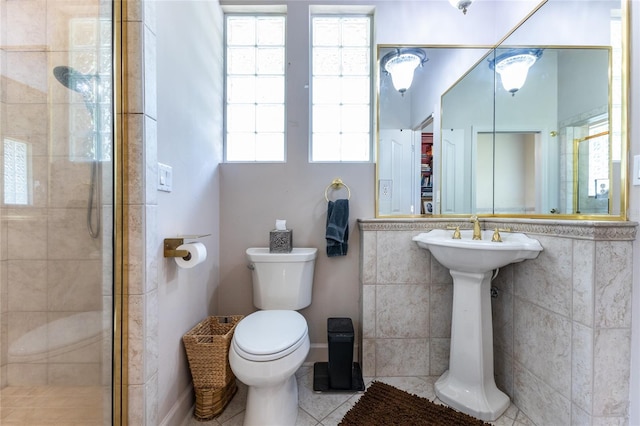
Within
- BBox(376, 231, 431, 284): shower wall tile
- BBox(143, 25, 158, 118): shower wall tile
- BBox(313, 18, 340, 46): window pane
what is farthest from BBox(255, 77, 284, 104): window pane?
BBox(376, 231, 431, 284): shower wall tile

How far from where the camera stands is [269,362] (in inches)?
41.3

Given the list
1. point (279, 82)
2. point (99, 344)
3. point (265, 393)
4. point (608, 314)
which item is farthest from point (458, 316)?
point (279, 82)

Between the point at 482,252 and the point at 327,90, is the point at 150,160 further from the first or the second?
the point at 482,252

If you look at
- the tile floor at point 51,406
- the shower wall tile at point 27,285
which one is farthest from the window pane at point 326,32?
the tile floor at point 51,406

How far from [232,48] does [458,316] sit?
230 centimetres

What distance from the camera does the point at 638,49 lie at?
1.03 m

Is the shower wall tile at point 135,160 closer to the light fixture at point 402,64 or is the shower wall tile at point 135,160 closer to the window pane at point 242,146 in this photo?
the window pane at point 242,146

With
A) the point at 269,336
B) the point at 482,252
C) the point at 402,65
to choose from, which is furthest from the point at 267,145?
the point at 482,252

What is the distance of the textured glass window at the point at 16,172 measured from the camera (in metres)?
0.83

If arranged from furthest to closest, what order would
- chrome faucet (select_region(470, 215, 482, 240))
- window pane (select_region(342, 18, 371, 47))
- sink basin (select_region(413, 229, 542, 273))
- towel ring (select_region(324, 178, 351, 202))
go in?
1. window pane (select_region(342, 18, 371, 47))
2. towel ring (select_region(324, 178, 351, 202))
3. chrome faucet (select_region(470, 215, 482, 240))
4. sink basin (select_region(413, 229, 542, 273))

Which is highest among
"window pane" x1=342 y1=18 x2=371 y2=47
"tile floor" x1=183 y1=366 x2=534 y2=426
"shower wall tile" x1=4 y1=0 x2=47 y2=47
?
"window pane" x1=342 y1=18 x2=371 y2=47

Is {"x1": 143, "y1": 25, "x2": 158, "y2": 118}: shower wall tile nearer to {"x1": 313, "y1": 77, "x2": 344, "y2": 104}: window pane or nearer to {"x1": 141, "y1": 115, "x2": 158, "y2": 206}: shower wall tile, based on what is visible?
{"x1": 141, "y1": 115, "x2": 158, "y2": 206}: shower wall tile

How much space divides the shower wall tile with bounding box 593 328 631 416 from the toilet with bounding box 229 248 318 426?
1185 mm

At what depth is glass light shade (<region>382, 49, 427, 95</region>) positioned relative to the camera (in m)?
1.74
